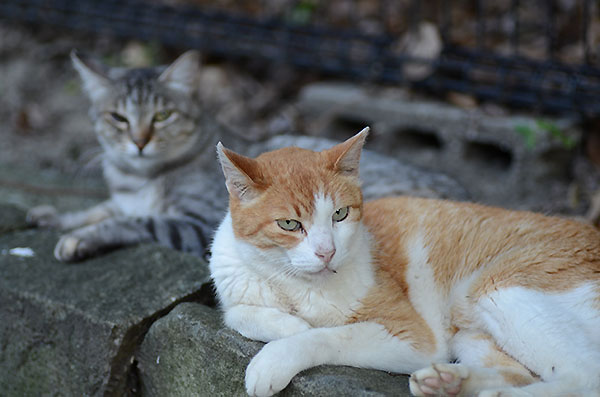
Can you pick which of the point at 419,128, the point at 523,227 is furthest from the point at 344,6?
the point at 523,227

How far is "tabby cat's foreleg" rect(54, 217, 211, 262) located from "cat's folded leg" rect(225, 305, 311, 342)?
106 cm

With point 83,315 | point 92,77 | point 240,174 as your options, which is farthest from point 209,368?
point 92,77

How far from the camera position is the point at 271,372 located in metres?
1.91

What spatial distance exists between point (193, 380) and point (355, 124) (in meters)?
3.13

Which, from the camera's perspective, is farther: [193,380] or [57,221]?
[57,221]

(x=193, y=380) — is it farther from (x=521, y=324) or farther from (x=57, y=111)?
(x=57, y=111)

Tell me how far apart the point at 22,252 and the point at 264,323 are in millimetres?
1564

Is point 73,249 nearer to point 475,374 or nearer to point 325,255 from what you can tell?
point 325,255

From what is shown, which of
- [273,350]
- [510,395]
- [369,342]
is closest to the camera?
[510,395]

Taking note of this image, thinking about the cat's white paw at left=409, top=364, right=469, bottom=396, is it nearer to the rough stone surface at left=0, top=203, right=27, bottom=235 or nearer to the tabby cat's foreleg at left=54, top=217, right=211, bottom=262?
the tabby cat's foreleg at left=54, top=217, right=211, bottom=262

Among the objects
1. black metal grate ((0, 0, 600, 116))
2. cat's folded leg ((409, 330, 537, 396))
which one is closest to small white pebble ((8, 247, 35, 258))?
cat's folded leg ((409, 330, 537, 396))

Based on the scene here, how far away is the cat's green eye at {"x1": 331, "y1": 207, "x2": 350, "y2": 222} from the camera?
7.05 feet

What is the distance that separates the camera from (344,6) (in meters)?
5.94

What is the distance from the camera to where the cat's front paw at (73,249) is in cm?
293
